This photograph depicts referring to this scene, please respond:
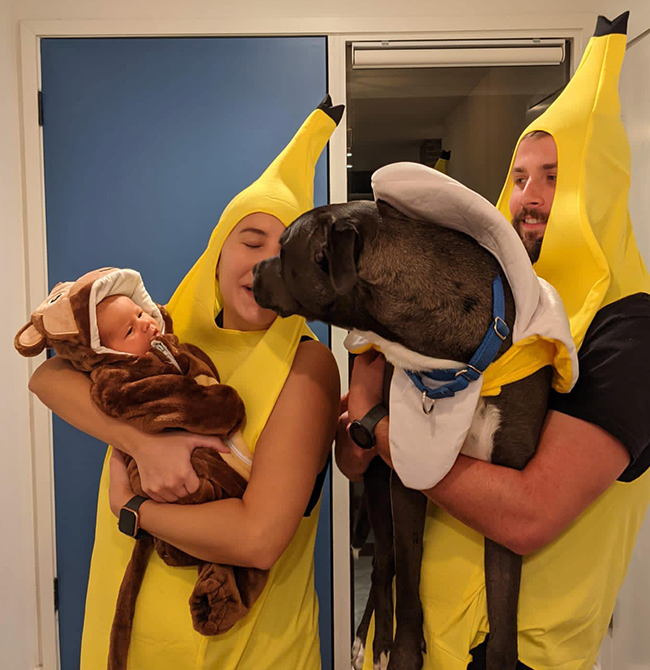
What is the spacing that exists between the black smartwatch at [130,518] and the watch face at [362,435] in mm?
406

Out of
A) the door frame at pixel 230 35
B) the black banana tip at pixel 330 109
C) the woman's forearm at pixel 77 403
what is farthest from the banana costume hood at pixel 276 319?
the door frame at pixel 230 35

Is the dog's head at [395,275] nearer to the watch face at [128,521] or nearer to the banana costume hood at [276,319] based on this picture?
the banana costume hood at [276,319]

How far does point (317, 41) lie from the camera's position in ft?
6.91

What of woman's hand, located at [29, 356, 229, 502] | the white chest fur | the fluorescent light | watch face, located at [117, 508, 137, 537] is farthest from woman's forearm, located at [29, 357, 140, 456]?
the fluorescent light

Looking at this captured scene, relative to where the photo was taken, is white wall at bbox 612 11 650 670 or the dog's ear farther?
white wall at bbox 612 11 650 670

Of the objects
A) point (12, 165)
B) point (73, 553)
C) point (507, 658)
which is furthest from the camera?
point (73, 553)

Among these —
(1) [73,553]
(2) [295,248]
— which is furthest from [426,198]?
(1) [73,553]

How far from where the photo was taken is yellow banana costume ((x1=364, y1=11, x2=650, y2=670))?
993 mm

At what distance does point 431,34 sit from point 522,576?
185cm

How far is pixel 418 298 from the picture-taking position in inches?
35.2

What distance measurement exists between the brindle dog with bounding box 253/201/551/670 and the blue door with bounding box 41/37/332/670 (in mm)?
1233

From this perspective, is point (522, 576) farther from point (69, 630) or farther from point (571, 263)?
point (69, 630)

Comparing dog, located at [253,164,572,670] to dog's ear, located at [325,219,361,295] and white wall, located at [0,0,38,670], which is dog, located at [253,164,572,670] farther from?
white wall, located at [0,0,38,670]

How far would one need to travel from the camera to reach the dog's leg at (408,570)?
107 centimetres
